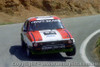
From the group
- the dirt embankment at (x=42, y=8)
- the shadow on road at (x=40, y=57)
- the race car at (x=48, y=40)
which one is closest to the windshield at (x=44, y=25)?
the race car at (x=48, y=40)

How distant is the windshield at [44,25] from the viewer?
37.1ft

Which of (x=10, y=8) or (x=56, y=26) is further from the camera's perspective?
(x=10, y=8)

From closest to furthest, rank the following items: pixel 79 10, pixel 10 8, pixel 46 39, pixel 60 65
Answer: pixel 60 65
pixel 46 39
pixel 10 8
pixel 79 10

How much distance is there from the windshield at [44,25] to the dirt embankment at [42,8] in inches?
875

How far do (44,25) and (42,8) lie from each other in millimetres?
30089

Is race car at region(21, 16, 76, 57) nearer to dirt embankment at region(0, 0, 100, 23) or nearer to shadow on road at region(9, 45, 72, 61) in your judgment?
shadow on road at region(9, 45, 72, 61)

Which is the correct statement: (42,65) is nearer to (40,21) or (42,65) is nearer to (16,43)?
(40,21)

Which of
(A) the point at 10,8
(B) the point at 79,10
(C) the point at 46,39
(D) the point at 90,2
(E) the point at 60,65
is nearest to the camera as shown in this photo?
(E) the point at 60,65

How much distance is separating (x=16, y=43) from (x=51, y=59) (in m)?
4.64

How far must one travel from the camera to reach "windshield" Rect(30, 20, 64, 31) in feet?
37.1

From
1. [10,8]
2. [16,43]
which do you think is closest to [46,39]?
[16,43]

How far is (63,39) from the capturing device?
33.5ft

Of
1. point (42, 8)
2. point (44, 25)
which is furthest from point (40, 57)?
point (42, 8)

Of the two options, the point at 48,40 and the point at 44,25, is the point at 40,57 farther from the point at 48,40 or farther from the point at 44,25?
the point at 44,25
